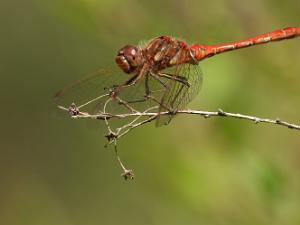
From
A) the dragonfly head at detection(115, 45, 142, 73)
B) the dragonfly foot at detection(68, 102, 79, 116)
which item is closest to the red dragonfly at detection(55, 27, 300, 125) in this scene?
the dragonfly head at detection(115, 45, 142, 73)

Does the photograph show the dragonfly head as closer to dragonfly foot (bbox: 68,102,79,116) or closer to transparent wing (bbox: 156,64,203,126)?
transparent wing (bbox: 156,64,203,126)

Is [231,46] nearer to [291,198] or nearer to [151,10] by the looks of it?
[151,10]

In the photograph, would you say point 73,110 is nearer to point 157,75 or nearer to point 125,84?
point 125,84

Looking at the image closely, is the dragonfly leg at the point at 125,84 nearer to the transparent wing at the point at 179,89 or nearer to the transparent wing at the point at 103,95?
the transparent wing at the point at 103,95

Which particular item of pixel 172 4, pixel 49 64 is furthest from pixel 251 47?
pixel 49 64

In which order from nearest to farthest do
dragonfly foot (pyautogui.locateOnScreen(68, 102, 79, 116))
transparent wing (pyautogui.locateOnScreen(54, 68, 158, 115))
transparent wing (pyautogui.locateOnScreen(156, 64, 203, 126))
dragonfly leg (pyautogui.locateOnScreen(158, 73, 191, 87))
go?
dragonfly foot (pyautogui.locateOnScreen(68, 102, 79, 116))
transparent wing (pyautogui.locateOnScreen(156, 64, 203, 126))
transparent wing (pyautogui.locateOnScreen(54, 68, 158, 115))
dragonfly leg (pyautogui.locateOnScreen(158, 73, 191, 87))

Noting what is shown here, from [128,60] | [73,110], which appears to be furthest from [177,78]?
[73,110]

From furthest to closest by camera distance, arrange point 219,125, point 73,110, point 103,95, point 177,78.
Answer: point 219,125
point 177,78
point 103,95
point 73,110
